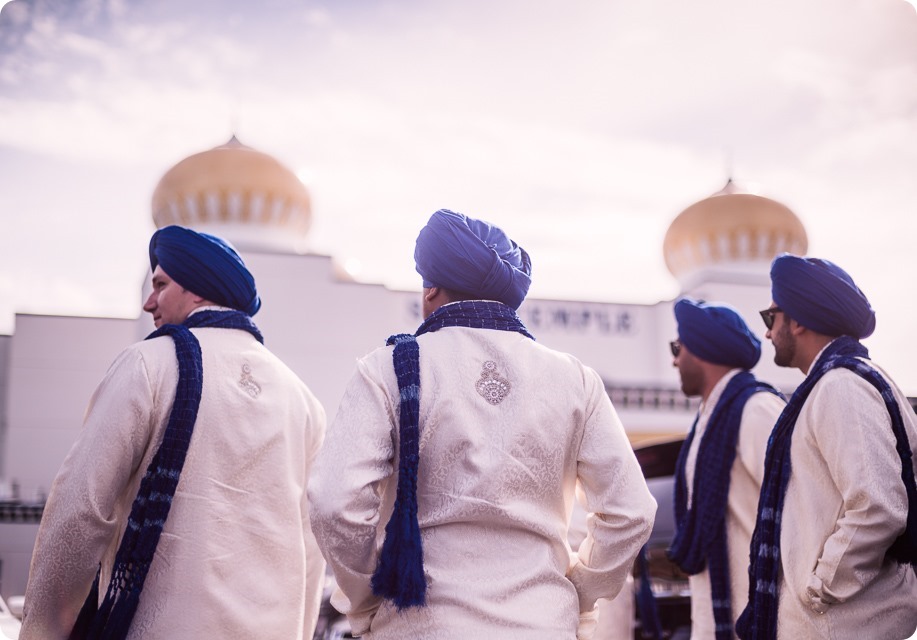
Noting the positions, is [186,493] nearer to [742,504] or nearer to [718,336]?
[742,504]

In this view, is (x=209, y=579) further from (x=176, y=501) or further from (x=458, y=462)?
(x=458, y=462)

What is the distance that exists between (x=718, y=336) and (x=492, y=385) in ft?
6.10

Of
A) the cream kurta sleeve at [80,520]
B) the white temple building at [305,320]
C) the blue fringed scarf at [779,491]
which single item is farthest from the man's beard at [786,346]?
the white temple building at [305,320]

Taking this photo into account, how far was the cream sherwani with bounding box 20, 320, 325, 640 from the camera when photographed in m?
2.14

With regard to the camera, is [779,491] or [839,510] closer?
[839,510]

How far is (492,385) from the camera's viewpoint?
197 centimetres

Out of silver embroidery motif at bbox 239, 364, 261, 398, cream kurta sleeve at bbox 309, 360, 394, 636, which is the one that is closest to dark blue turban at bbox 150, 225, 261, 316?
silver embroidery motif at bbox 239, 364, 261, 398

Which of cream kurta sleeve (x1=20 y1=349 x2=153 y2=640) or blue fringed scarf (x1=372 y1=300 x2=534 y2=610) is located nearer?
blue fringed scarf (x1=372 y1=300 x2=534 y2=610)

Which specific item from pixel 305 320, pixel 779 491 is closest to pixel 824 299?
pixel 779 491

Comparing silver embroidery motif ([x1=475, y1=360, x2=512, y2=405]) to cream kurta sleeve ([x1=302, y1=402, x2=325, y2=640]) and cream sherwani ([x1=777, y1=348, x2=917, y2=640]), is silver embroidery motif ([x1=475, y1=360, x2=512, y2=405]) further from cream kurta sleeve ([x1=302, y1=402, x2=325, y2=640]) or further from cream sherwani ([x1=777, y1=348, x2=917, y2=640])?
cream sherwani ([x1=777, y1=348, x2=917, y2=640])

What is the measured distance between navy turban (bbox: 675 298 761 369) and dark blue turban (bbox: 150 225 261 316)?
1.76 meters

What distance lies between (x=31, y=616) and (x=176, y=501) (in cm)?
37

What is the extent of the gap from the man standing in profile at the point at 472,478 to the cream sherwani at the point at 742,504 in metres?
1.27

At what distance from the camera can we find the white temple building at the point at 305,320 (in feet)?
53.0
